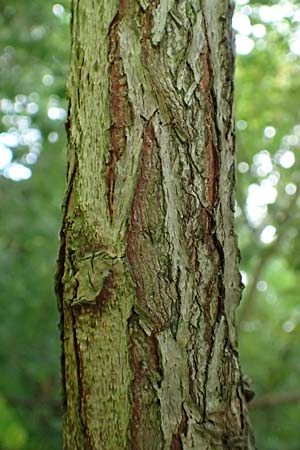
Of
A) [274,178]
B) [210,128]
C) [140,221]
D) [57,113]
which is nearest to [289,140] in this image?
[274,178]

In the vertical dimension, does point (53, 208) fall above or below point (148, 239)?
above

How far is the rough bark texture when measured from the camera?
4.21ft

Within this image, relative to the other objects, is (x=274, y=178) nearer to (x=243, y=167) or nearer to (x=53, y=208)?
(x=243, y=167)

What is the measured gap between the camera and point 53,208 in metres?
5.23

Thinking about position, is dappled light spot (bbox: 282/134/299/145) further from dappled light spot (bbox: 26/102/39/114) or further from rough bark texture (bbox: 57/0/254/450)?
rough bark texture (bbox: 57/0/254/450)

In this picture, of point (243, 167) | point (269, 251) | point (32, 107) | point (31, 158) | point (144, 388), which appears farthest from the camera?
point (31, 158)

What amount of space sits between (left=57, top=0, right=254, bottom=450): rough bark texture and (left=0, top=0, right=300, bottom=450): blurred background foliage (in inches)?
76.3

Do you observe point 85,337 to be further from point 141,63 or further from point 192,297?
point 141,63

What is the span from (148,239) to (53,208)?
13.1 feet

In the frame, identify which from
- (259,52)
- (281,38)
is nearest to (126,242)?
(281,38)

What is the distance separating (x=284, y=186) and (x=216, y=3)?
286cm

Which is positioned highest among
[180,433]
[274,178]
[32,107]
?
[32,107]

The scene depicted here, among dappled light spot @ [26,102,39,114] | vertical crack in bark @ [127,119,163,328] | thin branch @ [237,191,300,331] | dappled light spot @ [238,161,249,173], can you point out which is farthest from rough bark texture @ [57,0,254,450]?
dappled light spot @ [26,102,39,114]

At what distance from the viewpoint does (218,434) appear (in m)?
1.35
